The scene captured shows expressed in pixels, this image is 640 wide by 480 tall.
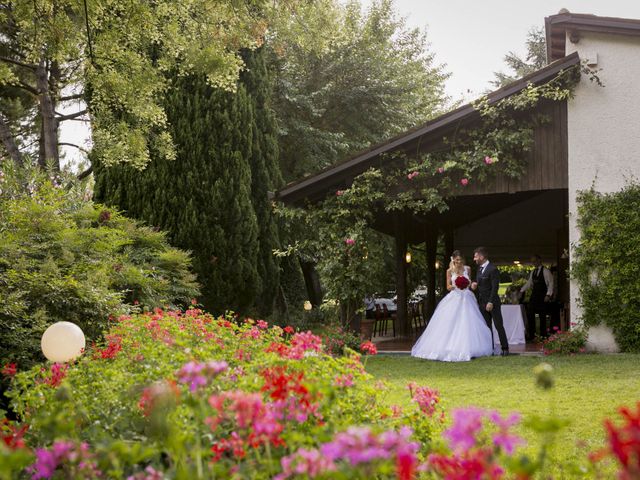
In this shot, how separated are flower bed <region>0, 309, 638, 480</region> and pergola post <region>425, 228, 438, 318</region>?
13.3m

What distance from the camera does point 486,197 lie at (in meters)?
18.0

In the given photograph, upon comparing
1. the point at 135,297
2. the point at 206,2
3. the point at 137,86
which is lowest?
the point at 135,297

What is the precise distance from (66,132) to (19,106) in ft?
9.36

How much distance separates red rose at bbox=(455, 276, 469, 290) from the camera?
13.2 meters

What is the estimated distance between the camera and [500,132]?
13.7 meters

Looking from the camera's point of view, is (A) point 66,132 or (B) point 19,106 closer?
(B) point 19,106

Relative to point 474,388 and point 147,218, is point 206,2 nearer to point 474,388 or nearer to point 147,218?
point 474,388

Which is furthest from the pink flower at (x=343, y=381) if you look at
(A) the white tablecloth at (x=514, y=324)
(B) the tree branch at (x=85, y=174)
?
(B) the tree branch at (x=85, y=174)

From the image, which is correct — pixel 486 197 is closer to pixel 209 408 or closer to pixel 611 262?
pixel 611 262

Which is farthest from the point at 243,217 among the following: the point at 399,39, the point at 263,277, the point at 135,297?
the point at 399,39

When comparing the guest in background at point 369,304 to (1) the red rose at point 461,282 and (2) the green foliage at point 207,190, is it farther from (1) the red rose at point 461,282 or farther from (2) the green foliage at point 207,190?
(2) the green foliage at point 207,190

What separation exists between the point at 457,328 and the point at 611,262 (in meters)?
2.75

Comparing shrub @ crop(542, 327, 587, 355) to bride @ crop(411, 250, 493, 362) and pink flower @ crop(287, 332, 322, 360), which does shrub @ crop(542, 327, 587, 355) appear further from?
pink flower @ crop(287, 332, 322, 360)

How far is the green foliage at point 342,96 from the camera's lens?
2384 centimetres
